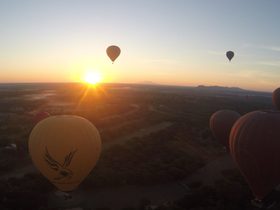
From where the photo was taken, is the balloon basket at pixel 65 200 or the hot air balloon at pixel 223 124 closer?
the balloon basket at pixel 65 200

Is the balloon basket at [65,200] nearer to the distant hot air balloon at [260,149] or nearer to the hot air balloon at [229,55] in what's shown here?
the distant hot air balloon at [260,149]

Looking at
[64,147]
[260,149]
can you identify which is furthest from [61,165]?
[260,149]

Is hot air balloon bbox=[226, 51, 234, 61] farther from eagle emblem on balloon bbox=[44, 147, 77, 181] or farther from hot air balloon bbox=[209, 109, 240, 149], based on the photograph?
eagle emblem on balloon bbox=[44, 147, 77, 181]

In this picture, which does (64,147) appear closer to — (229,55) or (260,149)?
(260,149)

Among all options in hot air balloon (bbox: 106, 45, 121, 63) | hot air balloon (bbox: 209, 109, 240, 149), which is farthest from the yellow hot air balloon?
hot air balloon (bbox: 106, 45, 121, 63)

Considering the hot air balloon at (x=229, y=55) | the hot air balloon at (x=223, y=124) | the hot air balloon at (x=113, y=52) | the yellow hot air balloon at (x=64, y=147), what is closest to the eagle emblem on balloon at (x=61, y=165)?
the yellow hot air balloon at (x=64, y=147)

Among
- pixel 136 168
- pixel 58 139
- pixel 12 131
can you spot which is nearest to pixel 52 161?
pixel 58 139
